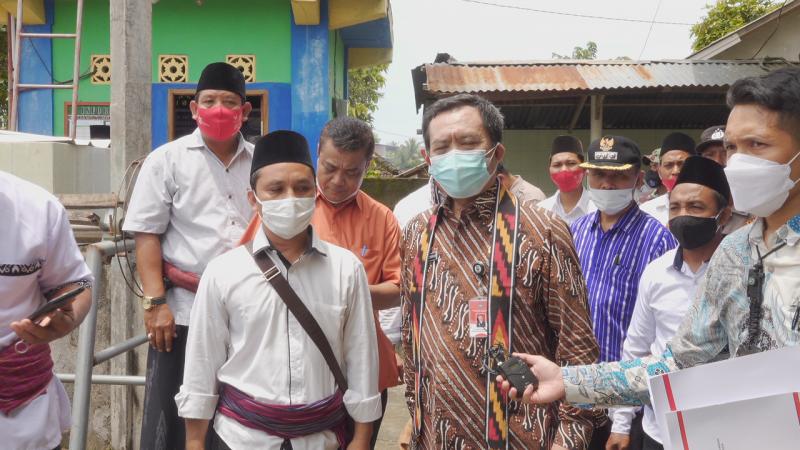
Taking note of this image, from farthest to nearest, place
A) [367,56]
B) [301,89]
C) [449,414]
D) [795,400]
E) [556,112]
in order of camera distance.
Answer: [367,56] → [556,112] → [301,89] → [449,414] → [795,400]

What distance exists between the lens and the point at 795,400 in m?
1.48

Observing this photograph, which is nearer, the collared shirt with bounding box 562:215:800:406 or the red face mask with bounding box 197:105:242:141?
the collared shirt with bounding box 562:215:800:406

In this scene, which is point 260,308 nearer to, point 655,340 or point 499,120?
point 499,120

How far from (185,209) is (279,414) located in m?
1.22

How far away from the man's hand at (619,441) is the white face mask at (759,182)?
181 centimetres

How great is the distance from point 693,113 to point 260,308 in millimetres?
10704

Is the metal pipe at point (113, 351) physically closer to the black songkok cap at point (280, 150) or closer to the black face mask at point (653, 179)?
the black songkok cap at point (280, 150)

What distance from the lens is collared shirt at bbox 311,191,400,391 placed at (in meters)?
3.16

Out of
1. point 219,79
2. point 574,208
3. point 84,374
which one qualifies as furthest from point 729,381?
point 574,208

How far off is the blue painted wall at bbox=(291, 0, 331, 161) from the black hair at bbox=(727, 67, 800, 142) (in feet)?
26.2

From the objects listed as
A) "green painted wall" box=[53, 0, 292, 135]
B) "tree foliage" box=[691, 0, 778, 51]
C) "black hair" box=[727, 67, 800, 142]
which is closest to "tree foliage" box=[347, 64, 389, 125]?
"tree foliage" box=[691, 0, 778, 51]

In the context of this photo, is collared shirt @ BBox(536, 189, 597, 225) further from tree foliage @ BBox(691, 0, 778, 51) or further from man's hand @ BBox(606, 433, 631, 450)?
tree foliage @ BBox(691, 0, 778, 51)

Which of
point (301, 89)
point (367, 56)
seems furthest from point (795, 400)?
point (367, 56)

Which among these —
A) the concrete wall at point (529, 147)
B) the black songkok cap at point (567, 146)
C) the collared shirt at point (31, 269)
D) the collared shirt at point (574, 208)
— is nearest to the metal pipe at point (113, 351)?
the collared shirt at point (31, 269)
